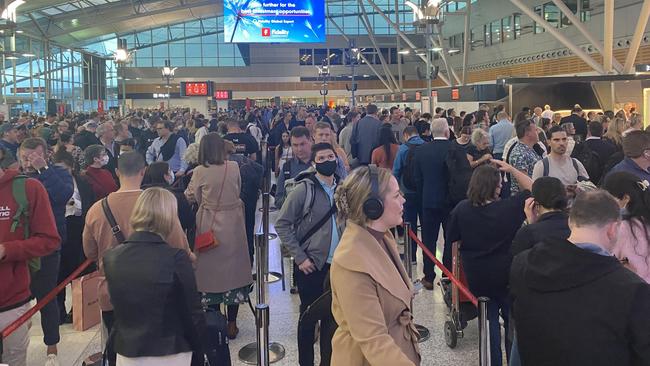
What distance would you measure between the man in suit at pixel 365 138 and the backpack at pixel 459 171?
365 centimetres

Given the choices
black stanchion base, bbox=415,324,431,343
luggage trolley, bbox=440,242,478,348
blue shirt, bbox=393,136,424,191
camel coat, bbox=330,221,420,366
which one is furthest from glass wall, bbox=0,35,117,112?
camel coat, bbox=330,221,420,366

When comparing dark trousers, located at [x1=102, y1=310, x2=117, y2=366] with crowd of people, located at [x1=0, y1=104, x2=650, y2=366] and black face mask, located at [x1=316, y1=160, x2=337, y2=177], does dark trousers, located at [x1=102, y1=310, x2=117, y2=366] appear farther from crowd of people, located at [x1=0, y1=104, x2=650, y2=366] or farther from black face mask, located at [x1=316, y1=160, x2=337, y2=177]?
black face mask, located at [x1=316, y1=160, x2=337, y2=177]

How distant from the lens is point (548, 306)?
2398 mm

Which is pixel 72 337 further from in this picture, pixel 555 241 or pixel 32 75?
pixel 32 75

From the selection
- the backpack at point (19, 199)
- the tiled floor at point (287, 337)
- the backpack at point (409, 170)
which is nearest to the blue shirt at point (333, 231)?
the tiled floor at point (287, 337)

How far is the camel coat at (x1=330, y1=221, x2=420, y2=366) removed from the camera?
7.01 ft

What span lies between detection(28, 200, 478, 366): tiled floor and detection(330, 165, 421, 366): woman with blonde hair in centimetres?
257

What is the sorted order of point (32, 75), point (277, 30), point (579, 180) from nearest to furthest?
point (579, 180) < point (277, 30) < point (32, 75)

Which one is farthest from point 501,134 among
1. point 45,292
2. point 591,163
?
point 45,292

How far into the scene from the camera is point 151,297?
9.03ft

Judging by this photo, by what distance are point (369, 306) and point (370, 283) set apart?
90mm

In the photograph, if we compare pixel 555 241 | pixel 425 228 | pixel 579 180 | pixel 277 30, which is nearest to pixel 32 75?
pixel 277 30

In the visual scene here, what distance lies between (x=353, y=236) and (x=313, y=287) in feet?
6.43

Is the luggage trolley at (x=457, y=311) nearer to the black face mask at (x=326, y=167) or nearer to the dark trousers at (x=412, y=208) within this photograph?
the black face mask at (x=326, y=167)
